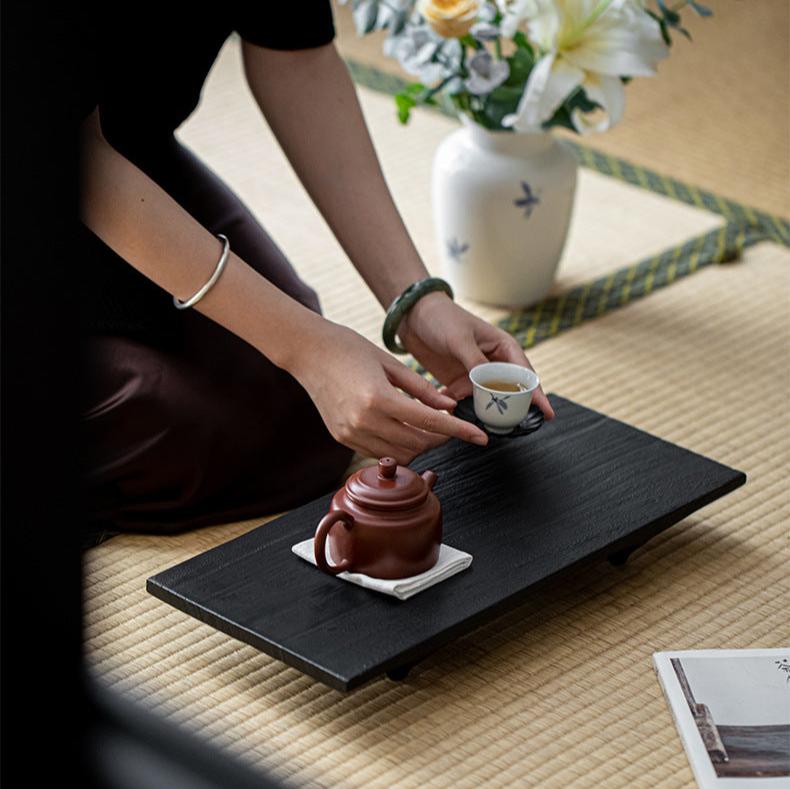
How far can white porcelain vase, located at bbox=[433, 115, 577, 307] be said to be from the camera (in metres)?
2.45

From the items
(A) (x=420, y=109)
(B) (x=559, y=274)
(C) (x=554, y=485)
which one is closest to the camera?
(C) (x=554, y=485)

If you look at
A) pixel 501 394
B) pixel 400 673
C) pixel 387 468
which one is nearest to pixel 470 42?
pixel 501 394

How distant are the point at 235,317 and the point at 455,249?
0.97 m

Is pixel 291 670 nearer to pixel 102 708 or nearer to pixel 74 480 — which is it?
pixel 102 708

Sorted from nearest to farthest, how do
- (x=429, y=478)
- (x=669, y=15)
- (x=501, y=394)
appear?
(x=429, y=478), (x=501, y=394), (x=669, y=15)

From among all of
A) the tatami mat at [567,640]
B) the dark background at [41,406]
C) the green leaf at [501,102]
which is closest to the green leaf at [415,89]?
the green leaf at [501,102]

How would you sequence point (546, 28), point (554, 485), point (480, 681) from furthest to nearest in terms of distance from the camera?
point (546, 28), point (554, 485), point (480, 681)

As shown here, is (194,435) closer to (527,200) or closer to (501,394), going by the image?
(501,394)

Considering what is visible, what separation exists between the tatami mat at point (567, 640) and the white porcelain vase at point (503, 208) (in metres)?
0.17

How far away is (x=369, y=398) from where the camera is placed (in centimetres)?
159

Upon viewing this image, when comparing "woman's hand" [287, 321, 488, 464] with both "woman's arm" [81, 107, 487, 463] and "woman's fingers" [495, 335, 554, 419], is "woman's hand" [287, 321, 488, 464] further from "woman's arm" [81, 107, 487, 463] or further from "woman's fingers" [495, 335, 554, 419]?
"woman's fingers" [495, 335, 554, 419]

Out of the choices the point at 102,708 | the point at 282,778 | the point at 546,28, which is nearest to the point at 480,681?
the point at 282,778

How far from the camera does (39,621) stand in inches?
28.2

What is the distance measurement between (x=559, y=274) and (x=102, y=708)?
183 centimetres
